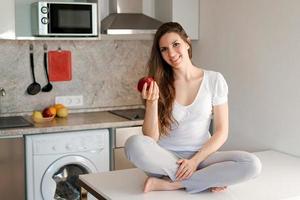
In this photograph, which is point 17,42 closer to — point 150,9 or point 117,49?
point 117,49

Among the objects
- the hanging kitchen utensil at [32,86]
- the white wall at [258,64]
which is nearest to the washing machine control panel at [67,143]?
the hanging kitchen utensil at [32,86]

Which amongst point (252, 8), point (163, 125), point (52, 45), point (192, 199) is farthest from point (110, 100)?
point (192, 199)

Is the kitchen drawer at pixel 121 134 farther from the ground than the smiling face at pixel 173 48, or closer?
closer

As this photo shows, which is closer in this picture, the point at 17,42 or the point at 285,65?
the point at 285,65

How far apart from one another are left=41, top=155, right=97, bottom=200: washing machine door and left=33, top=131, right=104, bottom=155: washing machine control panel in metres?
0.07

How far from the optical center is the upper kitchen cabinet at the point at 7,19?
3162mm

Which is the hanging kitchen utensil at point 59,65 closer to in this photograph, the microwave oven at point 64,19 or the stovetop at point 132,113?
the microwave oven at point 64,19

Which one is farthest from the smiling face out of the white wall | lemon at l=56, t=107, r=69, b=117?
lemon at l=56, t=107, r=69, b=117

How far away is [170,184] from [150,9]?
2.18 m

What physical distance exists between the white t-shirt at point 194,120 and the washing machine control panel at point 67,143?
3.95ft

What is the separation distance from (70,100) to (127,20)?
2.65 ft

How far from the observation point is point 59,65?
148 inches

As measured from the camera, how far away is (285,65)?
113 inches

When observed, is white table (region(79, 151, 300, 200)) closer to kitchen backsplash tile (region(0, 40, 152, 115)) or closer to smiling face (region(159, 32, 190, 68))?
smiling face (region(159, 32, 190, 68))
